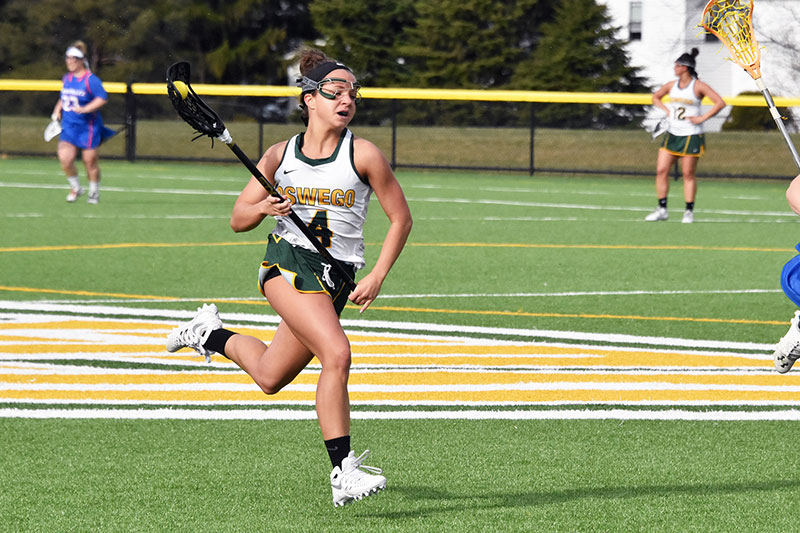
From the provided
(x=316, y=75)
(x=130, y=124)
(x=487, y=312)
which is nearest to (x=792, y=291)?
(x=316, y=75)

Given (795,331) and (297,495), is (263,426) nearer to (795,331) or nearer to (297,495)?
(297,495)

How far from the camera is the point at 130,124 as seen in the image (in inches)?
1400

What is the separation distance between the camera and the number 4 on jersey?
6.06m

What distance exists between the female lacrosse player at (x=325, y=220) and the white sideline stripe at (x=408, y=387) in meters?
2.14

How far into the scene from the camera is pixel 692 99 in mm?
19844

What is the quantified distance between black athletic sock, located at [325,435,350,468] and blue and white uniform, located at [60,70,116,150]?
16872 millimetres

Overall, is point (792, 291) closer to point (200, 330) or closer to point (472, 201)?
point (200, 330)

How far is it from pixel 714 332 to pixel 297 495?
5.38 metres

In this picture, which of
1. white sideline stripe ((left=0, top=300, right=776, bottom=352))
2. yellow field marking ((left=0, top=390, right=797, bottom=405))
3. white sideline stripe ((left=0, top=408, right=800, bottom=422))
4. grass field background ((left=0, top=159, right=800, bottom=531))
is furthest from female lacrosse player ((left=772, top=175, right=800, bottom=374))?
white sideline stripe ((left=0, top=300, right=776, bottom=352))

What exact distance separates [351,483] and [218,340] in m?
1.69

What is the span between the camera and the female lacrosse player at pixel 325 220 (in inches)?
229

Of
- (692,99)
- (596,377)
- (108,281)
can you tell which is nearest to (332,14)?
(692,99)

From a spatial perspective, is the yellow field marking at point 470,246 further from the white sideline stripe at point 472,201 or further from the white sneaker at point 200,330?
the white sneaker at point 200,330

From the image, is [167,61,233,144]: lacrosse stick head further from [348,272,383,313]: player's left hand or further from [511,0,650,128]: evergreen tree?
[511,0,650,128]: evergreen tree
